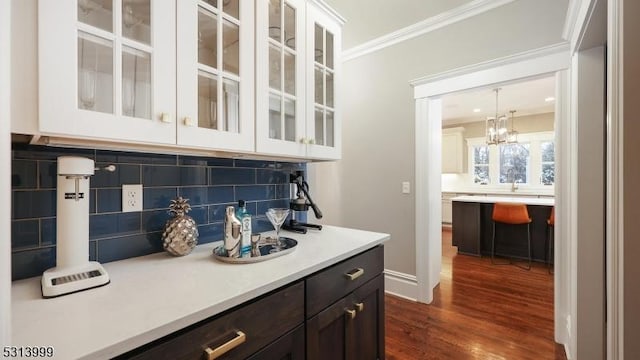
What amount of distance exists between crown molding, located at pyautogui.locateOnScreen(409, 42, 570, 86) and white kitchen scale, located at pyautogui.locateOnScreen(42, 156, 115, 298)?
2504 millimetres

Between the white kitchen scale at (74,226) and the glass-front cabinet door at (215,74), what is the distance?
323 millimetres

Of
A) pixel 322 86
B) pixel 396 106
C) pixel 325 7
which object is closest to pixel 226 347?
pixel 322 86

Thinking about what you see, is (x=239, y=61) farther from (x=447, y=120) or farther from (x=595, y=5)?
(x=447, y=120)

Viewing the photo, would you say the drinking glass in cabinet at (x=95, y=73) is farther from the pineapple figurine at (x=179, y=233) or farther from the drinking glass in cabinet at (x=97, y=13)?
the pineapple figurine at (x=179, y=233)

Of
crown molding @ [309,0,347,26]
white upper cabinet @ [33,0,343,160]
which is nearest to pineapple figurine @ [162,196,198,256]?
white upper cabinet @ [33,0,343,160]

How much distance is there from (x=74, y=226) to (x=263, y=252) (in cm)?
66

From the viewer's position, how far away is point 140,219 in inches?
45.4

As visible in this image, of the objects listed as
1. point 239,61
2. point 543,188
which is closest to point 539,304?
point 239,61

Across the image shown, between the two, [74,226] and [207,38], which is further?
[207,38]

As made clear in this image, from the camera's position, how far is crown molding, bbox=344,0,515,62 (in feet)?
7.22

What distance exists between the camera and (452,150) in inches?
257

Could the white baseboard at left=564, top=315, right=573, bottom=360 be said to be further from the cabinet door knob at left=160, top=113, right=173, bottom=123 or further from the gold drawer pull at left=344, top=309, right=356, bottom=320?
the cabinet door knob at left=160, top=113, right=173, bottom=123

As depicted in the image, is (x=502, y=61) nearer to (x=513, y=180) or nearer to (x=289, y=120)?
(x=289, y=120)

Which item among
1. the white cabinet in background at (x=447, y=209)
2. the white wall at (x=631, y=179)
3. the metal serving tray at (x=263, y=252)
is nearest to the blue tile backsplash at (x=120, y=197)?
the metal serving tray at (x=263, y=252)
